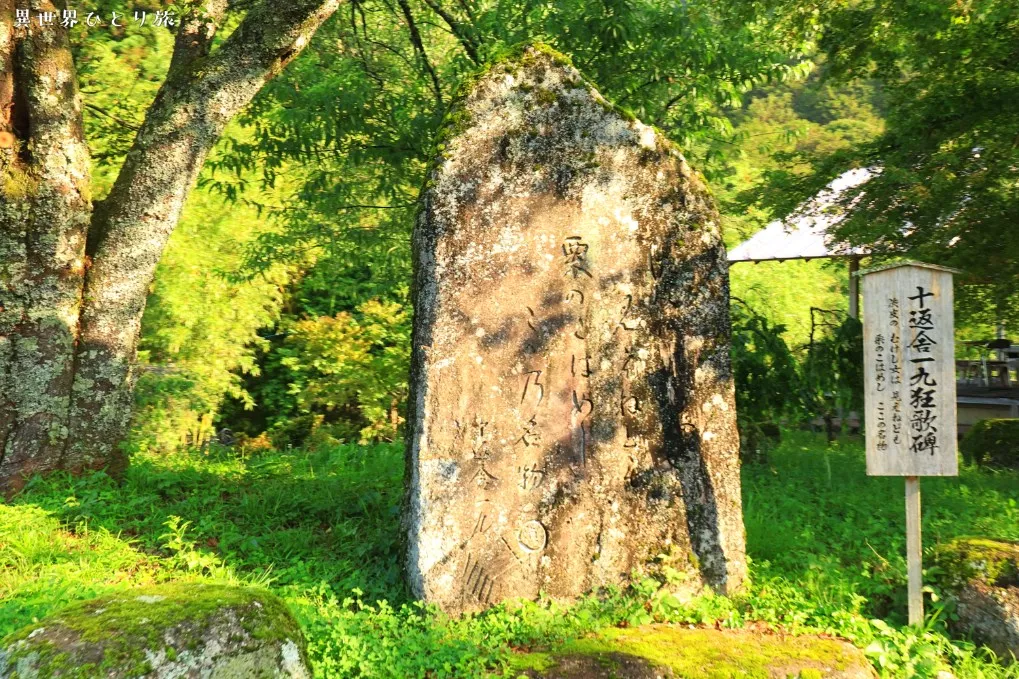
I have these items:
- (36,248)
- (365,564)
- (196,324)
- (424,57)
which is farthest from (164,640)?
(196,324)

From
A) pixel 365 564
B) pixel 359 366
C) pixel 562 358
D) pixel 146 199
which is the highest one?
pixel 146 199

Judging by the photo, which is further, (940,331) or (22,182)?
(22,182)

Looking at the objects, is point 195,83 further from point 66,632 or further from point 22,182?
point 66,632

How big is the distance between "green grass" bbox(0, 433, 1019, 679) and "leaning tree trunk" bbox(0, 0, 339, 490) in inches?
19.4

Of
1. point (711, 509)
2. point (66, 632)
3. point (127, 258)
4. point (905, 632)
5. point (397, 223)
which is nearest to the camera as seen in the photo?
point (66, 632)

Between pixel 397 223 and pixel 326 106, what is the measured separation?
5.65 feet

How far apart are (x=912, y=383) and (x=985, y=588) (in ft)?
4.29

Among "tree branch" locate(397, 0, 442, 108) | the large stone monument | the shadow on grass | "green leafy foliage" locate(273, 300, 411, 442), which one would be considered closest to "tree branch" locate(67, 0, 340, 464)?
the shadow on grass

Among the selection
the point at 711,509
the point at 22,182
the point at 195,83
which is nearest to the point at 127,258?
the point at 22,182

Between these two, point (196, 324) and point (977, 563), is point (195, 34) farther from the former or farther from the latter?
point (977, 563)

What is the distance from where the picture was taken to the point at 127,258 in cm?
676

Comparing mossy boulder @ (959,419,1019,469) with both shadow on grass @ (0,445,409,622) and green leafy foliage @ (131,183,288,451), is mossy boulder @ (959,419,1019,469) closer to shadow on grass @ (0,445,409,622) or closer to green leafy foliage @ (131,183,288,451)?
shadow on grass @ (0,445,409,622)

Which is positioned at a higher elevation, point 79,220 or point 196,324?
point 79,220

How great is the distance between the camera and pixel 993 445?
39.0 ft
